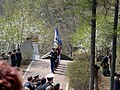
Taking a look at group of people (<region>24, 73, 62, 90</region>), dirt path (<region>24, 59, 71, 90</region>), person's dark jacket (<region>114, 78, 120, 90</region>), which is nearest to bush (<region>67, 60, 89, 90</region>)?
dirt path (<region>24, 59, 71, 90</region>)

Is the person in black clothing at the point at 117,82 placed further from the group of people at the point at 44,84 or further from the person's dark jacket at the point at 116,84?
the group of people at the point at 44,84

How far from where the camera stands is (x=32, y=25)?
2964cm

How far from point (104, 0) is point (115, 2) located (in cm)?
36

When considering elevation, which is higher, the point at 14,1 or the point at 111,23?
the point at 14,1

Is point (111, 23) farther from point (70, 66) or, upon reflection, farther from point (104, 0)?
point (70, 66)

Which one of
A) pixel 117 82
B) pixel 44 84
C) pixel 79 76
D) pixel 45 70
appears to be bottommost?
pixel 45 70

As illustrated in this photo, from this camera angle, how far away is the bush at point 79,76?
47.5 feet

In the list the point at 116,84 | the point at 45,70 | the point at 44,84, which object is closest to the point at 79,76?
the point at 116,84

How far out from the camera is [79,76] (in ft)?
48.0

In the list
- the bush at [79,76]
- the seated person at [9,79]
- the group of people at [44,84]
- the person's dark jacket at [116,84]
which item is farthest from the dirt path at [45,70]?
the seated person at [9,79]

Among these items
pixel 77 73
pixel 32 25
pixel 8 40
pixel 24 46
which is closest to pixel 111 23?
pixel 77 73

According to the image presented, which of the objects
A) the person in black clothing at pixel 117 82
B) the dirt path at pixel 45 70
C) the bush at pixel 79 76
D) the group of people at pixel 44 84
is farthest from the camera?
the dirt path at pixel 45 70

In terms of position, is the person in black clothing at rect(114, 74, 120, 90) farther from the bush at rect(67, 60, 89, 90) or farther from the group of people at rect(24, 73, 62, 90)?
the group of people at rect(24, 73, 62, 90)

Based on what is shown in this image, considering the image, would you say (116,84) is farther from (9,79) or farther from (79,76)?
(9,79)
